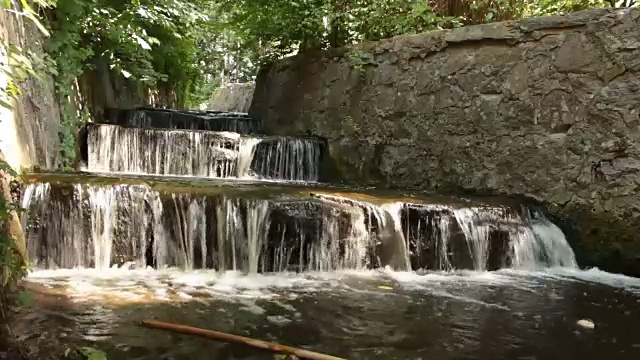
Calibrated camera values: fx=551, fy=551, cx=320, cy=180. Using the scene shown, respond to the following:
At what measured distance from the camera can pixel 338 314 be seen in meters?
3.89

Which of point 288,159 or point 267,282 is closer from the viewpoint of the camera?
point 267,282

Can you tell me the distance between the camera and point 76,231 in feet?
16.5

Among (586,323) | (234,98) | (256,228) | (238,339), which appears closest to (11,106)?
(238,339)

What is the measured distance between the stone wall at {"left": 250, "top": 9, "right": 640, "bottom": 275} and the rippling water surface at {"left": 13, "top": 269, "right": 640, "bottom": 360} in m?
1.33

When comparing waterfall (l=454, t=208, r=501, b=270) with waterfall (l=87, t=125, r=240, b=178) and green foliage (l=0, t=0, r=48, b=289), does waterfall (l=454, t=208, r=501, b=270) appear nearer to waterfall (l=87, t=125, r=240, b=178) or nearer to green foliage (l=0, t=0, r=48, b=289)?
waterfall (l=87, t=125, r=240, b=178)

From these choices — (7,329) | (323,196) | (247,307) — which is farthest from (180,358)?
(323,196)

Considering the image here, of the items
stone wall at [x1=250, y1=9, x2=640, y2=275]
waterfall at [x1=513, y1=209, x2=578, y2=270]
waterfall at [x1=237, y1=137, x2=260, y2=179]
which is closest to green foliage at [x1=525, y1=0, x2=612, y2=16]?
stone wall at [x1=250, y1=9, x2=640, y2=275]

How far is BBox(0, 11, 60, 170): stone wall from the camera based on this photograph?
16.4ft

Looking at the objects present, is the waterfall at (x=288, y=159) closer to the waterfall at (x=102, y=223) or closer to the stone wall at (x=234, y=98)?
the waterfall at (x=102, y=223)

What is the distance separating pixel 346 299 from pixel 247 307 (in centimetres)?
83

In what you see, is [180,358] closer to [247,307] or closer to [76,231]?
[247,307]

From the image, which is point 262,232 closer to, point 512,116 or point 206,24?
point 512,116

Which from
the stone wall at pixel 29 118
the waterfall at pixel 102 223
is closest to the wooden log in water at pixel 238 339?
the waterfall at pixel 102 223

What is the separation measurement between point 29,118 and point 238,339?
3.98 meters
